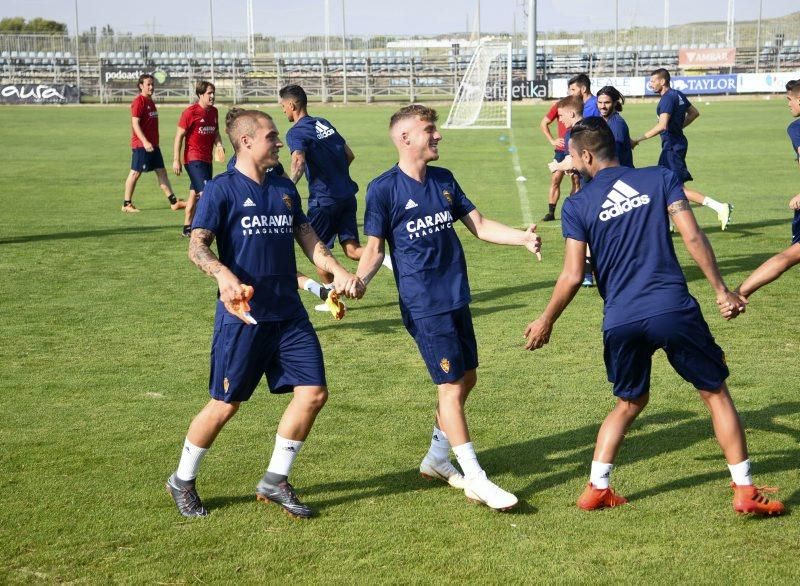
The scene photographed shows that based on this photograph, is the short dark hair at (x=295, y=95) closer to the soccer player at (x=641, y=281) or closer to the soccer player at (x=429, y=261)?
the soccer player at (x=429, y=261)

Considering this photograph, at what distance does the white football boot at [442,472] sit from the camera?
584cm

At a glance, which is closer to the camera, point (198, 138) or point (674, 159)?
point (674, 159)

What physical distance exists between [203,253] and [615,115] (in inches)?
296

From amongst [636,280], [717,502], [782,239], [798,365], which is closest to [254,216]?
[636,280]

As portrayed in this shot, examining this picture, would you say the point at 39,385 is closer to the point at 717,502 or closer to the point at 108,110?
the point at 717,502

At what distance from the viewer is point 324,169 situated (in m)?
10.1

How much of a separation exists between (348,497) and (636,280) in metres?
2.02

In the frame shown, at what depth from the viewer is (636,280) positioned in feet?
17.2

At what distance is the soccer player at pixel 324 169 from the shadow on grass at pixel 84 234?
625cm

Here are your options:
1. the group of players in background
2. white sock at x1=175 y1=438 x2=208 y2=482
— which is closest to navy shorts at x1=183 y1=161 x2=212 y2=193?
the group of players in background

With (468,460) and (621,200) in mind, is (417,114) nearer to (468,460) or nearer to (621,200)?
(621,200)

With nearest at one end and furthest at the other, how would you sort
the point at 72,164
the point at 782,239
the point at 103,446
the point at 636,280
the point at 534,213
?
1. the point at 636,280
2. the point at 103,446
3. the point at 782,239
4. the point at 534,213
5. the point at 72,164

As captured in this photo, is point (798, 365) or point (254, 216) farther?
point (798, 365)

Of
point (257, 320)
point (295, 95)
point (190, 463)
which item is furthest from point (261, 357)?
point (295, 95)
